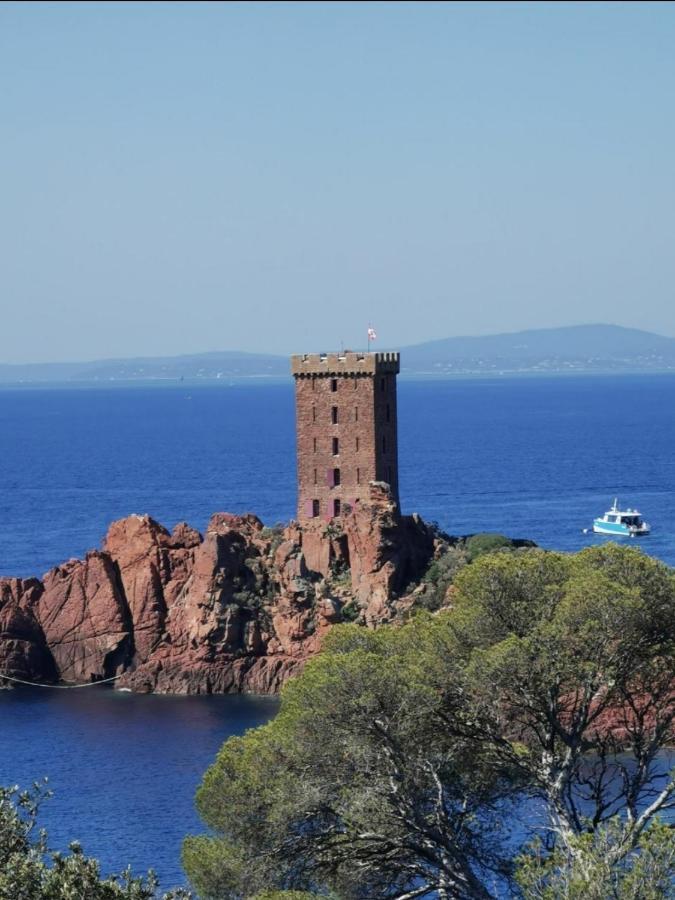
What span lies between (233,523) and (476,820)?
4023cm

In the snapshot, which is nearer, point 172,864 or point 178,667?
point 172,864

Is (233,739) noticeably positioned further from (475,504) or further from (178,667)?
(475,504)

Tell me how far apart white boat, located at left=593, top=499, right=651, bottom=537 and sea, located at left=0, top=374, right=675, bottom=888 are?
0.98m

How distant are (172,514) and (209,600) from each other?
44662 mm

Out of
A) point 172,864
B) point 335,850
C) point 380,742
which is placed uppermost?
point 380,742

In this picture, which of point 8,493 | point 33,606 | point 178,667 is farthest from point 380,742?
point 8,493

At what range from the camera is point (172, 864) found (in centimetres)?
4503

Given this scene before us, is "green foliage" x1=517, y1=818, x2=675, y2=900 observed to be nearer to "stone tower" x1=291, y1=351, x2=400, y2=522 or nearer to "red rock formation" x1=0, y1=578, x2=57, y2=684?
"red rock formation" x1=0, y1=578, x2=57, y2=684

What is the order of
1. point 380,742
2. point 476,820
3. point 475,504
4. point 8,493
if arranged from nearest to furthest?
point 380,742 < point 476,820 < point 475,504 < point 8,493

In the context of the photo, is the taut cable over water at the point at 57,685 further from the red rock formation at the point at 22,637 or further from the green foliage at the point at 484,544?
the green foliage at the point at 484,544

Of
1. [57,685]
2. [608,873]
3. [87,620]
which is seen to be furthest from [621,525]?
[608,873]

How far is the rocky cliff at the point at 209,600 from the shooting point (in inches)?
2675

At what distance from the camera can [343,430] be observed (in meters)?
73.4

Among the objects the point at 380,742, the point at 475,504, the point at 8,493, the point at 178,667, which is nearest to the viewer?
the point at 380,742
